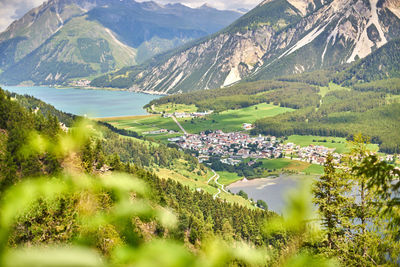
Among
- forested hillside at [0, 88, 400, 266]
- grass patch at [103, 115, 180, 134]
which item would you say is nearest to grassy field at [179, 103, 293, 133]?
grass patch at [103, 115, 180, 134]

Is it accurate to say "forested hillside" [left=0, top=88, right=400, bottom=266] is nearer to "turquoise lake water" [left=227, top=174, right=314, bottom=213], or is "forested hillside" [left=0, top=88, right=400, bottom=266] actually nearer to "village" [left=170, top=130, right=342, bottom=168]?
"turquoise lake water" [left=227, top=174, right=314, bottom=213]

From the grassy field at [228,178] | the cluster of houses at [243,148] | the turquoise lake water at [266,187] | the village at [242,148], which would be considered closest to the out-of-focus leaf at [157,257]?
the turquoise lake water at [266,187]

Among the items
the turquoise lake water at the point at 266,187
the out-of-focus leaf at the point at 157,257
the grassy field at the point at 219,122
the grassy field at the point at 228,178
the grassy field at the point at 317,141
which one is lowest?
the turquoise lake water at the point at 266,187

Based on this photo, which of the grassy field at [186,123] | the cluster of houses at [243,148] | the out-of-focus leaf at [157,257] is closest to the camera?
the out-of-focus leaf at [157,257]

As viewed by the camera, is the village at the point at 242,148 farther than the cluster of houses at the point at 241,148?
No

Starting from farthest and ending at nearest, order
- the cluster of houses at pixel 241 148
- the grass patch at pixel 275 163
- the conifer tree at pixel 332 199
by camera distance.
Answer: the cluster of houses at pixel 241 148 → the grass patch at pixel 275 163 → the conifer tree at pixel 332 199

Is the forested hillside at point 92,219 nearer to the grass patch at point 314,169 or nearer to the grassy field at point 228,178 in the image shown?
the grassy field at point 228,178

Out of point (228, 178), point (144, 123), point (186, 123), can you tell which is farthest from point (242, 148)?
point (144, 123)

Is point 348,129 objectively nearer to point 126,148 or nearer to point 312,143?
point 312,143
